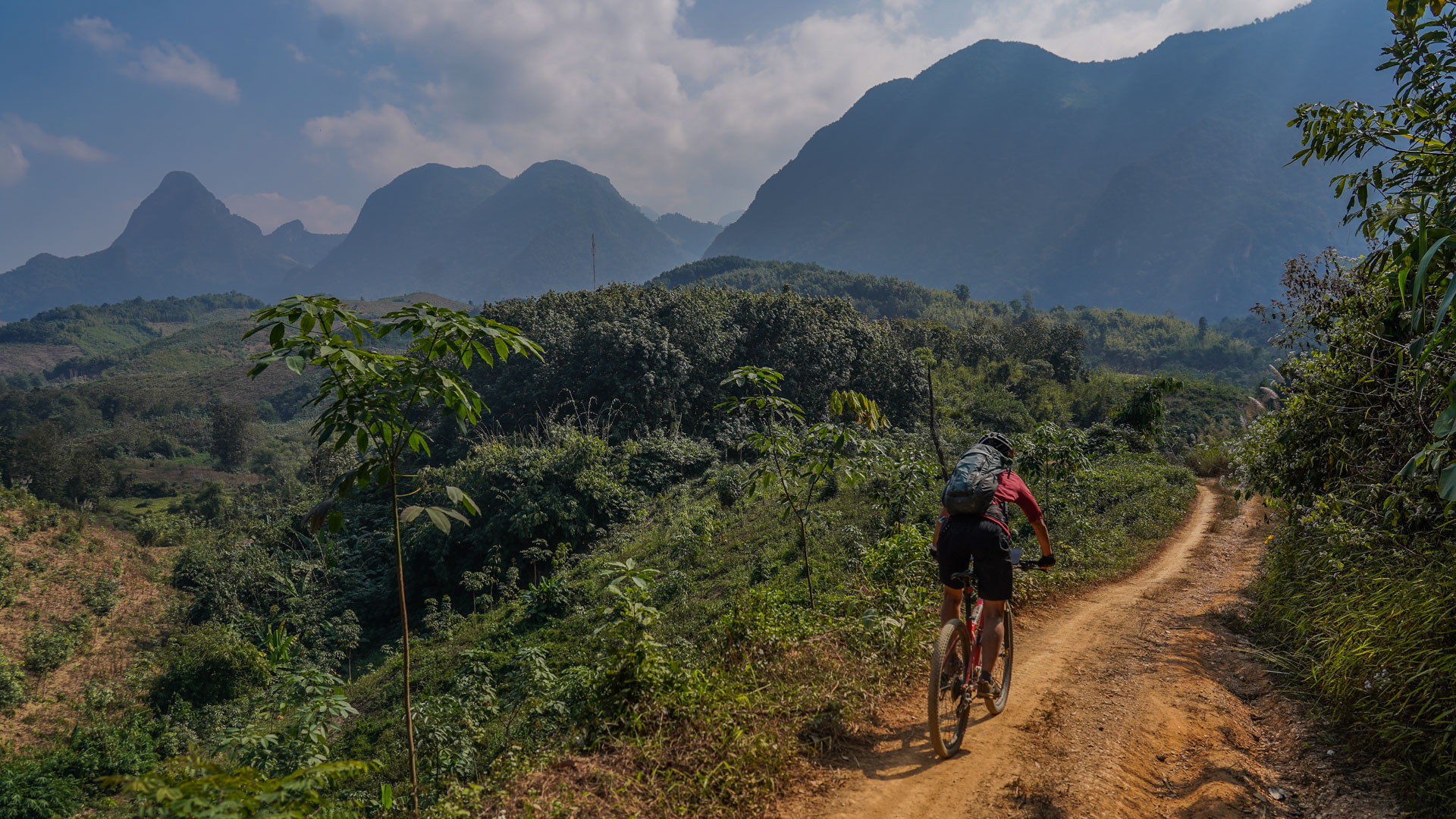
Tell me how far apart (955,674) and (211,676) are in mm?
16053

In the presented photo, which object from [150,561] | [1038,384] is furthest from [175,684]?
[1038,384]

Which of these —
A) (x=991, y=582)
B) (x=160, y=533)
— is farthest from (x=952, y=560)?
(x=160, y=533)

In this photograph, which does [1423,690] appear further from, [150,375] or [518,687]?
[150,375]

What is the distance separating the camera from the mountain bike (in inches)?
150

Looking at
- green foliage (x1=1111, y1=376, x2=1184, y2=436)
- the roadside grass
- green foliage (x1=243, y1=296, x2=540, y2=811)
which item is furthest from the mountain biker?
green foliage (x1=1111, y1=376, x2=1184, y2=436)

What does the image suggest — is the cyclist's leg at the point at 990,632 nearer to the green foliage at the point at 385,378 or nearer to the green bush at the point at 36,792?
the green foliage at the point at 385,378

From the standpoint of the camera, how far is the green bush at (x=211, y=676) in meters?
13.0

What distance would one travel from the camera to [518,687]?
8.04 meters

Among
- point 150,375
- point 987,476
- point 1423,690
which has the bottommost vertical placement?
point 1423,690

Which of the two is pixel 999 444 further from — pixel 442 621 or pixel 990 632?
pixel 442 621

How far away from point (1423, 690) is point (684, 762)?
14.7 feet

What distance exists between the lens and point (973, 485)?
3.90 metres

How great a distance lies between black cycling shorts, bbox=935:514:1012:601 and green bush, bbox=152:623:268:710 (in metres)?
15.4

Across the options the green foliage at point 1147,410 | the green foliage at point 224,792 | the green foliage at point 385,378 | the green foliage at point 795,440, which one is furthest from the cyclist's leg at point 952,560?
the green foliage at point 1147,410
